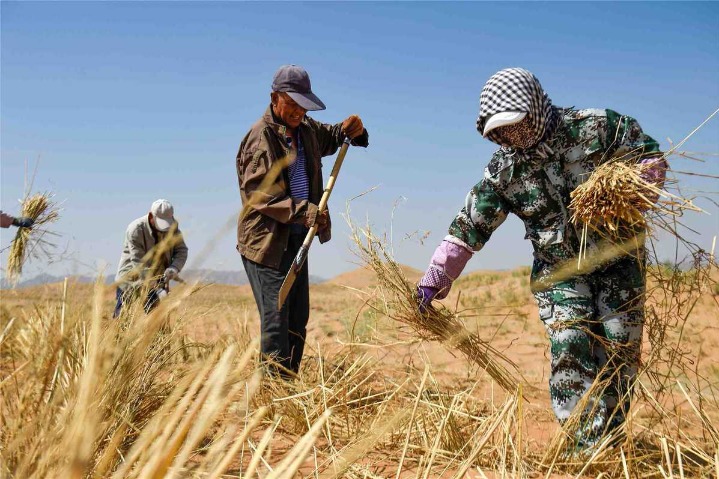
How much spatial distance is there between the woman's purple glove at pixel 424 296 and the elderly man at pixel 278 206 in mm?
711

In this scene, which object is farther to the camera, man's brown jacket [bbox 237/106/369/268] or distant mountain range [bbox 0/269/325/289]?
man's brown jacket [bbox 237/106/369/268]

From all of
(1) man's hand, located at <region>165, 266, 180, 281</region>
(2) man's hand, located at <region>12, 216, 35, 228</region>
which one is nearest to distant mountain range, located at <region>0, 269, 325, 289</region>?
(1) man's hand, located at <region>165, 266, 180, 281</region>

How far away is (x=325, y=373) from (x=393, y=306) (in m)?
0.95

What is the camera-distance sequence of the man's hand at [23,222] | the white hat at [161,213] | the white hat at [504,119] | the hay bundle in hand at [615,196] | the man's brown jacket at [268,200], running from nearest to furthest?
the hay bundle in hand at [615,196] < the white hat at [504,119] < the man's brown jacket at [268,200] < the man's hand at [23,222] < the white hat at [161,213]

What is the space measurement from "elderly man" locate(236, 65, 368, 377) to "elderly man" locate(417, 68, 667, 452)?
3.45 feet

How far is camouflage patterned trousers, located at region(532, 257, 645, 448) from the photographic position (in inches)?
99.1

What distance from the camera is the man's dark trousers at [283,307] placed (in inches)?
127

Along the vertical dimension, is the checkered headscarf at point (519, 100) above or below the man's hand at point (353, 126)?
below

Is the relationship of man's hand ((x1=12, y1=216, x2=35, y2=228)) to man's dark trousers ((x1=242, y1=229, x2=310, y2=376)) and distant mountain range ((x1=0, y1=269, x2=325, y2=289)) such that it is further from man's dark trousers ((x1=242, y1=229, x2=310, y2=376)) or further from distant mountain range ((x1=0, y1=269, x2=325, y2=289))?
man's dark trousers ((x1=242, y1=229, x2=310, y2=376))

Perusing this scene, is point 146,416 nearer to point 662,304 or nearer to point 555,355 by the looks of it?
point 555,355

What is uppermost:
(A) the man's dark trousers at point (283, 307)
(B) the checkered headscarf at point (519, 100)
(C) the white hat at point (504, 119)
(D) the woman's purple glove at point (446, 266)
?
(B) the checkered headscarf at point (519, 100)

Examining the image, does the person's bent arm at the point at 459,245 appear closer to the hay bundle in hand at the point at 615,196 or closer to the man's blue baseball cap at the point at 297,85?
the hay bundle in hand at the point at 615,196

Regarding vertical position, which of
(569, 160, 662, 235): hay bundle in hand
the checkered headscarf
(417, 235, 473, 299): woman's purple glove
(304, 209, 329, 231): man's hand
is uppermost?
the checkered headscarf

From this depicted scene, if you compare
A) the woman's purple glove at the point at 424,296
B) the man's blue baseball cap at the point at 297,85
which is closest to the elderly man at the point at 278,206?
the man's blue baseball cap at the point at 297,85
